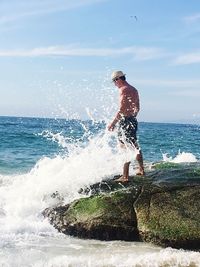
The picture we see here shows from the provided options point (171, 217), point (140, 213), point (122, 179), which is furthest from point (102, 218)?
point (122, 179)

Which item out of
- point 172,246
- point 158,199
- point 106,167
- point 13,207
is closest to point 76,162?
point 106,167

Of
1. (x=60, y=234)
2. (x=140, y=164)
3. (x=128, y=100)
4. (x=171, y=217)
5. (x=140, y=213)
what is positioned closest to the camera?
(x=171, y=217)

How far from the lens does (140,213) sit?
28.4ft

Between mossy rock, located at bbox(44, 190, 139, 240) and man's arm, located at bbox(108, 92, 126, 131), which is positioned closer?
mossy rock, located at bbox(44, 190, 139, 240)

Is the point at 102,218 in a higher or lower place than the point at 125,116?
lower

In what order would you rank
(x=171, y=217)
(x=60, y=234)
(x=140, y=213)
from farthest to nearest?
(x=60, y=234), (x=140, y=213), (x=171, y=217)

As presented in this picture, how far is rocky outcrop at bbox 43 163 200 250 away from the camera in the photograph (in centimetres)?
830

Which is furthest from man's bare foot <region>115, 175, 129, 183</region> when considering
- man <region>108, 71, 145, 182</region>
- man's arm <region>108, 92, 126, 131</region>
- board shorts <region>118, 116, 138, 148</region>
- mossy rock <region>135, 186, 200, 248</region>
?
man's arm <region>108, 92, 126, 131</region>

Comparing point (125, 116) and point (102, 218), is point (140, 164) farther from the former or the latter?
point (102, 218)

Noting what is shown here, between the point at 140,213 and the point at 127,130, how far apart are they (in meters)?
1.84

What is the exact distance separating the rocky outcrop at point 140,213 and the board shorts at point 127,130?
0.80m

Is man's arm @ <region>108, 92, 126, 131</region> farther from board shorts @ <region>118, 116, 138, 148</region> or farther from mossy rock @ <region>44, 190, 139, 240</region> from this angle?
mossy rock @ <region>44, 190, 139, 240</region>

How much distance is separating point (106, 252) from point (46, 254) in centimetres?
94

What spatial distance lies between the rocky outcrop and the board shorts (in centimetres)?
80
